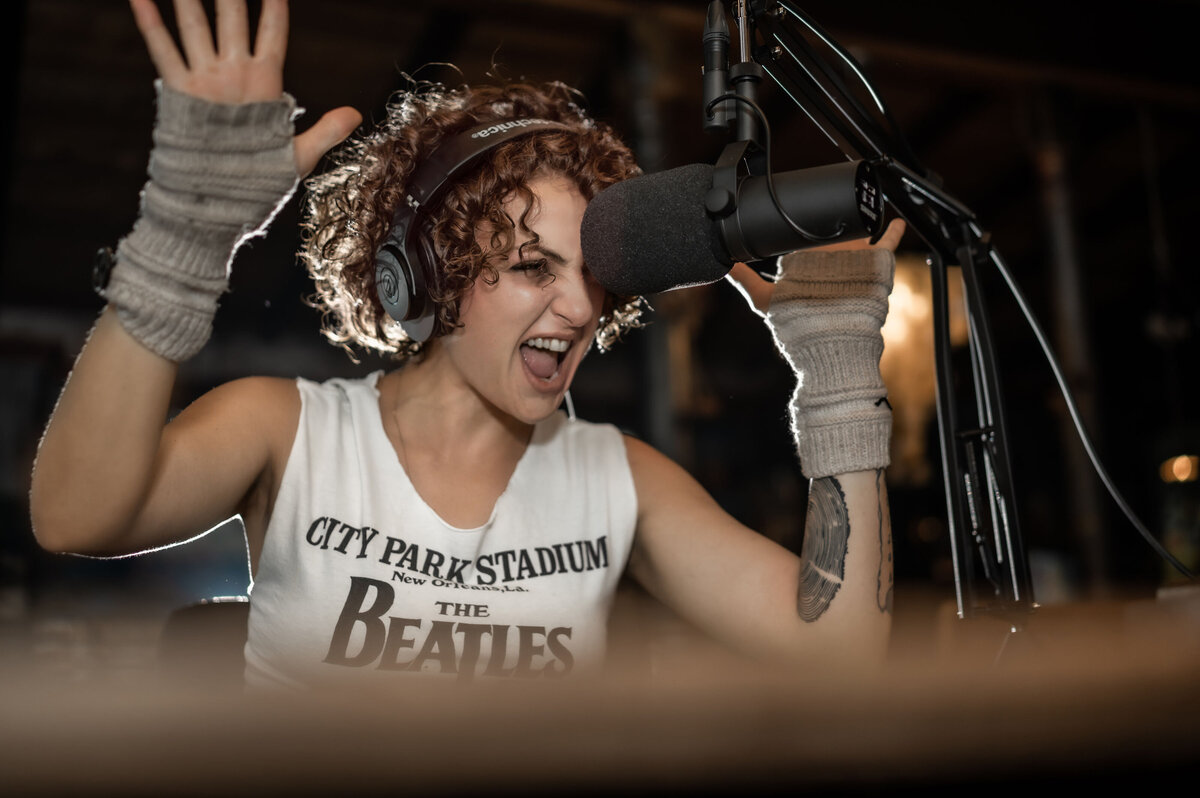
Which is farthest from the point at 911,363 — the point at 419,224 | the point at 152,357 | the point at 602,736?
the point at 602,736

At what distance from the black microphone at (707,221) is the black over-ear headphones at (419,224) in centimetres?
22

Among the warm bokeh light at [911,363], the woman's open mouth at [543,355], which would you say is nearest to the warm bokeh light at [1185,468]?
the warm bokeh light at [911,363]

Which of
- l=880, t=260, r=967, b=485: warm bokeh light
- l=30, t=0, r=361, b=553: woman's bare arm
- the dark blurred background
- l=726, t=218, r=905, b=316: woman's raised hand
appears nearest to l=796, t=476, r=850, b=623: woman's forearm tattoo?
the dark blurred background

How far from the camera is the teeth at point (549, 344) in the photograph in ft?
3.42

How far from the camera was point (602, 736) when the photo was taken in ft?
0.84

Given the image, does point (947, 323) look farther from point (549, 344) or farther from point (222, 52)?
point (222, 52)

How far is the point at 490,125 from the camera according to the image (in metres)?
0.99

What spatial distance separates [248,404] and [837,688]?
0.85m

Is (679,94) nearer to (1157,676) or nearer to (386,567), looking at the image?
(386,567)

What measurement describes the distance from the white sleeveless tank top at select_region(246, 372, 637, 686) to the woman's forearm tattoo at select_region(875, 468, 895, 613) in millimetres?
333

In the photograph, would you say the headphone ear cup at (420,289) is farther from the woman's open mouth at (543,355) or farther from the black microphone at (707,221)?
the black microphone at (707,221)

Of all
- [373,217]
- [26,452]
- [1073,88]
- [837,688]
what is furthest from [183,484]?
[1073,88]

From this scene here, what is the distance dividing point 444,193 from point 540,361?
225 millimetres

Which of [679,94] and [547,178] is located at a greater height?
[679,94]
